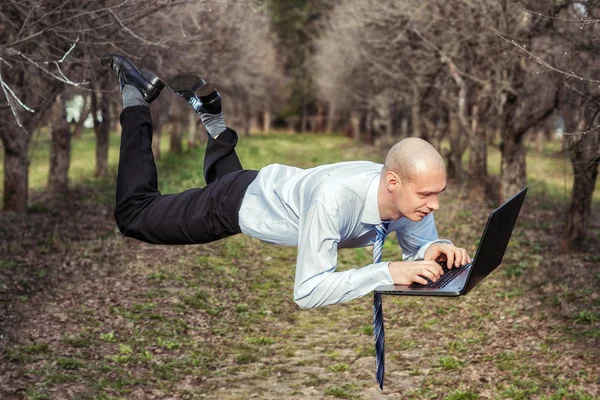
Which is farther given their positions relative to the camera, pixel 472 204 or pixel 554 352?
pixel 472 204

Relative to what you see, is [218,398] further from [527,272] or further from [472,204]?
[472,204]

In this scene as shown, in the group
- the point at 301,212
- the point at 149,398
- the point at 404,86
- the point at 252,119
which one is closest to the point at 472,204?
the point at 404,86

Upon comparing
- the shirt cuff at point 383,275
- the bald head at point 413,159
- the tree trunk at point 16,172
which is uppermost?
the bald head at point 413,159

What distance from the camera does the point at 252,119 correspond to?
83375mm

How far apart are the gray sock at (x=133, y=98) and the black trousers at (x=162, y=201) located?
50 mm

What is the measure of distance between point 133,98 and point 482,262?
10.7 ft

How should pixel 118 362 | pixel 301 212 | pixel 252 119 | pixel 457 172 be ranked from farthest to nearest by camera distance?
pixel 252 119 → pixel 457 172 → pixel 118 362 → pixel 301 212

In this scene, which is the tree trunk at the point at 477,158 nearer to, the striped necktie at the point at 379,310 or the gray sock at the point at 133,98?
the gray sock at the point at 133,98

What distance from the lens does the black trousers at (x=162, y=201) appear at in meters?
5.65

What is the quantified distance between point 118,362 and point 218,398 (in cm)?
131

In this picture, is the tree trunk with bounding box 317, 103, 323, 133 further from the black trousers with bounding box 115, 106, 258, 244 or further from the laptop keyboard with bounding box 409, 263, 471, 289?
the laptop keyboard with bounding box 409, 263, 471, 289

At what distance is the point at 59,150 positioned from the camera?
72.4 ft

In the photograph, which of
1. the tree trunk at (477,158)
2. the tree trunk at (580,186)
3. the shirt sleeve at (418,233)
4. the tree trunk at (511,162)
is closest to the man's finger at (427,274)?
the shirt sleeve at (418,233)

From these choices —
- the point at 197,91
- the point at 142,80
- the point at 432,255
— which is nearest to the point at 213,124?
the point at 197,91
